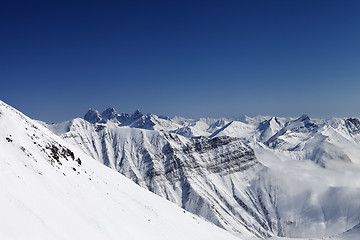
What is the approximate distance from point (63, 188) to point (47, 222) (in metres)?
10.0

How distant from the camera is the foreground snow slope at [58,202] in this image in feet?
79.2

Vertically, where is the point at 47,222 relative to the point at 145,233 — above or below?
above

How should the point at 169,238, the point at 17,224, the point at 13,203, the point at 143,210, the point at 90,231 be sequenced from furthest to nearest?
1. the point at 143,210
2. the point at 169,238
3. the point at 90,231
4. the point at 13,203
5. the point at 17,224

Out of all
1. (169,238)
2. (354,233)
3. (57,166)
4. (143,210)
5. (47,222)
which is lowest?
(354,233)

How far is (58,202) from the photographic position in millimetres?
29844

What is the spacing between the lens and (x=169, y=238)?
128 ft

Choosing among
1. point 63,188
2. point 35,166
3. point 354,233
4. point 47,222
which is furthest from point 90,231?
point 354,233

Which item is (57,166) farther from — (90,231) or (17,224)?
(17,224)

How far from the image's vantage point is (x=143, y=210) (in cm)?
4650

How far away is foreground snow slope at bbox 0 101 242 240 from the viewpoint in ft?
79.2

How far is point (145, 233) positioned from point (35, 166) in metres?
17.4

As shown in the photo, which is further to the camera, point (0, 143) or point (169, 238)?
point (169, 238)

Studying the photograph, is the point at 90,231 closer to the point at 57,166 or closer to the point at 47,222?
the point at 47,222

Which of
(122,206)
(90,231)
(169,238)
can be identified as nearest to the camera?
(90,231)
